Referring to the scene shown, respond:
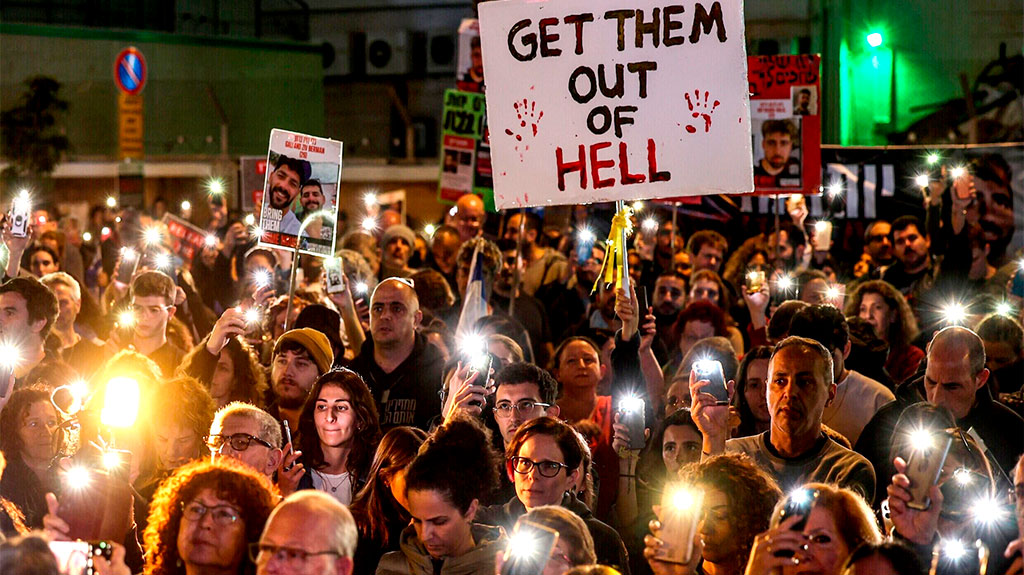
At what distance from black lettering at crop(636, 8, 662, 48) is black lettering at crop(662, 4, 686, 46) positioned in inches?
1.4

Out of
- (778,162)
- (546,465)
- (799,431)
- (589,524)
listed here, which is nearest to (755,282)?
(778,162)

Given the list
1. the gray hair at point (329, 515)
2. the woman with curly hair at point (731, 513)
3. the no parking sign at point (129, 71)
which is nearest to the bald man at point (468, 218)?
the woman with curly hair at point (731, 513)

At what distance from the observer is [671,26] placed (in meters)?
6.12

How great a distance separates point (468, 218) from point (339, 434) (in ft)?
22.2

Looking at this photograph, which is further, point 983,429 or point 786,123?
point 786,123

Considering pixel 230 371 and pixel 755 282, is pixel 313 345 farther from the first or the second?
pixel 755 282

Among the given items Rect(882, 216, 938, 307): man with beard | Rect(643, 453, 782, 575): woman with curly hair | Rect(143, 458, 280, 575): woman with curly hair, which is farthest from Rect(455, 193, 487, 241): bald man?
Rect(143, 458, 280, 575): woman with curly hair

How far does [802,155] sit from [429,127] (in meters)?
24.1

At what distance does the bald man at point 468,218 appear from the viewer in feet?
41.3

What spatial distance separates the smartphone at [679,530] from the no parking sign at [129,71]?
74.9 ft

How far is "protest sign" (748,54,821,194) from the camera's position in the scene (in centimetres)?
1041

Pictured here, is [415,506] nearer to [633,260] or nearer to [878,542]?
[878,542]

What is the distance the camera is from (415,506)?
4.79m

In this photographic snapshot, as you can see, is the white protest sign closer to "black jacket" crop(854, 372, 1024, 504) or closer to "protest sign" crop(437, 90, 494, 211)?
"black jacket" crop(854, 372, 1024, 504)
